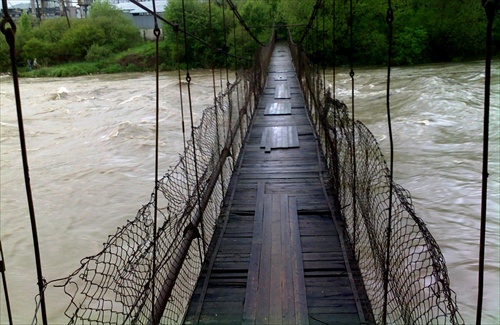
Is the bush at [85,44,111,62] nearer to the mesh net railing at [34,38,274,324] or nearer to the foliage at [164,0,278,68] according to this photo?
the foliage at [164,0,278,68]

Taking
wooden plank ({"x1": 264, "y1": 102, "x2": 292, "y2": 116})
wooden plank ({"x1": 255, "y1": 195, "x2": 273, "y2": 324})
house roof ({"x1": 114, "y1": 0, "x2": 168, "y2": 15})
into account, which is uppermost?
house roof ({"x1": 114, "y1": 0, "x2": 168, "y2": 15})

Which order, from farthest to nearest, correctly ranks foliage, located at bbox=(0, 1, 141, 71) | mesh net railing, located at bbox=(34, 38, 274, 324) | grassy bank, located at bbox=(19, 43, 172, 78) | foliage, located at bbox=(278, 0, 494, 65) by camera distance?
foliage, located at bbox=(0, 1, 141, 71) → grassy bank, located at bbox=(19, 43, 172, 78) → foliage, located at bbox=(278, 0, 494, 65) → mesh net railing, located at bbox=(34, 38, 274, 324)

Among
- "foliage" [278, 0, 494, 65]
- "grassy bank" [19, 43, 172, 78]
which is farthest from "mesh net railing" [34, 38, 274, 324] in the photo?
"grassy bank" [19, 43, 172, 78]

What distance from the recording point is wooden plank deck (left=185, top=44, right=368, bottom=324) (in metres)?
1.99

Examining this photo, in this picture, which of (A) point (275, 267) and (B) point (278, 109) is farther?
(B) point (278, 109)

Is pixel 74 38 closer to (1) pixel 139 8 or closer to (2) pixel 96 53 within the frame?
(2) pixel 96 53

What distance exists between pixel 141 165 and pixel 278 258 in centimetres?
584

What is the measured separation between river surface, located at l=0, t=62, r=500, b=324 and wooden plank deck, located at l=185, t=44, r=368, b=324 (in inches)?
64.3

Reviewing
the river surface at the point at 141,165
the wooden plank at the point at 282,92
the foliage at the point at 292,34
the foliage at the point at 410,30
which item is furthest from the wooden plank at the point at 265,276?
the foliage at the point at 410,30

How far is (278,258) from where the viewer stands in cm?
240

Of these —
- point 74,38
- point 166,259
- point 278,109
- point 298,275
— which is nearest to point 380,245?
point 298,275

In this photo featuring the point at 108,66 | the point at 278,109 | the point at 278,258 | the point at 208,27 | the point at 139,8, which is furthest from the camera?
the point at 139,8

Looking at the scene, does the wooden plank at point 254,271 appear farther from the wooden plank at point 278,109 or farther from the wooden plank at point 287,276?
the wooden plank at point 278,109

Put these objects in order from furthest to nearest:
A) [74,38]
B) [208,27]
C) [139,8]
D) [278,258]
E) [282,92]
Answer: [139,8], [74,38], [208,27], [282,92], [278,258]
